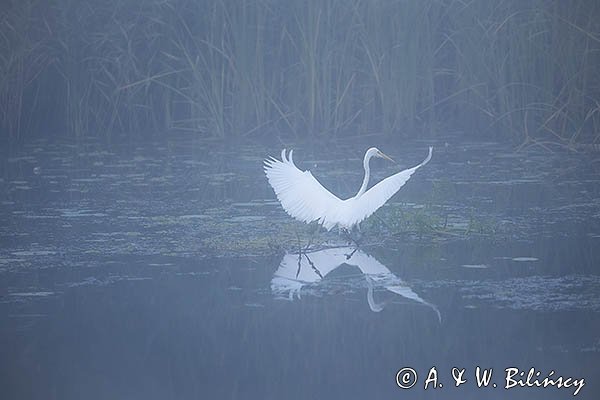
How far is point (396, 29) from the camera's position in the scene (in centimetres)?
980

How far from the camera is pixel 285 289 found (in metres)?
5.33

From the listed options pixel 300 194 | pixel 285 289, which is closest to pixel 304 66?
pixel 300 194

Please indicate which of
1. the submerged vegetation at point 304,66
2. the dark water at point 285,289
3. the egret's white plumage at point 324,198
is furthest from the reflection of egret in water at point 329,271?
the submerged vegetation at point 304,66

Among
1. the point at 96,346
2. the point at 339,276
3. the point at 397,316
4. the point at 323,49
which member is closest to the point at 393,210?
the point at 339,276

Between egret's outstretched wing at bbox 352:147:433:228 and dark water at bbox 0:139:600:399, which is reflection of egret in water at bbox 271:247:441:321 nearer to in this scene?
dark water at bbox 0:139:600:399

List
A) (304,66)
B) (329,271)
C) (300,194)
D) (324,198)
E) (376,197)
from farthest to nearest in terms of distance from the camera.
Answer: (304,66), (300,194), (324,198), (376,197), (329,271)

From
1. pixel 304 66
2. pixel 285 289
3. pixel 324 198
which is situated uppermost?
pixel 304 66

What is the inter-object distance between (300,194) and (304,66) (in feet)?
11.9

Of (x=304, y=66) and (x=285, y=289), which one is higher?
(x=304, y=66)

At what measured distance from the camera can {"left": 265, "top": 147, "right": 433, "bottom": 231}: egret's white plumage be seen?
235 inches

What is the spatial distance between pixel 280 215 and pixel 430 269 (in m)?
1.56

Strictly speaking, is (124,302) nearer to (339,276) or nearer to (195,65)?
(339,276)

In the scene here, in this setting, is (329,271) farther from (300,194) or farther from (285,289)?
(300,194)

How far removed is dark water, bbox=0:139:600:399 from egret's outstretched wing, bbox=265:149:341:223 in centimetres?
18
